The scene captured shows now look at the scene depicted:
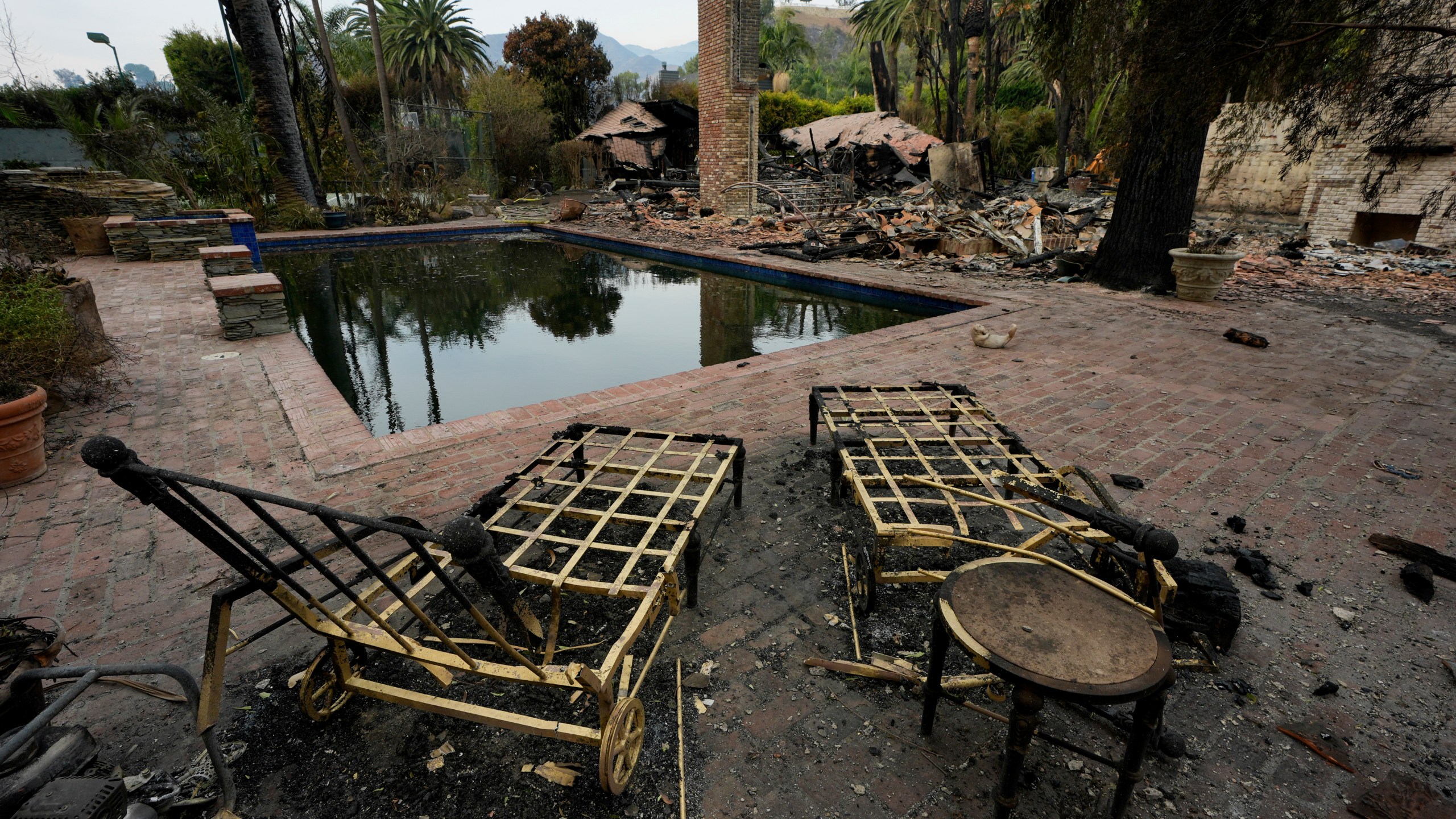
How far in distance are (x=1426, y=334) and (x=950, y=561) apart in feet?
23.4

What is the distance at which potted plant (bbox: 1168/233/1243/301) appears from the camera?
7.43 meters

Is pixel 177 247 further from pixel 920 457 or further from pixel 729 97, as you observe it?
pixel 920 457

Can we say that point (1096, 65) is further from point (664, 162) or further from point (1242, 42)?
point (664, 162)

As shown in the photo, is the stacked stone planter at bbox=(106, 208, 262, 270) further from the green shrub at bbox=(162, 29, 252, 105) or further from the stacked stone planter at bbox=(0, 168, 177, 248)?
the green shrub at bbox=(162, 29, 252, 105)

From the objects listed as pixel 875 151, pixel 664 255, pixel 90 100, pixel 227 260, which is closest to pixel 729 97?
pixel 664 255

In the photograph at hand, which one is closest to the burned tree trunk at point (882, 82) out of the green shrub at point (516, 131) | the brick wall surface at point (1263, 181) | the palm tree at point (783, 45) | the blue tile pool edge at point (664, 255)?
the green shrub at point (516, 131)

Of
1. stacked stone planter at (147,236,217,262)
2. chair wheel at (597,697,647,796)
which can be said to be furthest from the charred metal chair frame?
stacked stone planter at (147,236,217,262)

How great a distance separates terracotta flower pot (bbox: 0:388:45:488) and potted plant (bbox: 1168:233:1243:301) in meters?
10.3

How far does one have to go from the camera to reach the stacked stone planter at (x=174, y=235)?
33.9 ft

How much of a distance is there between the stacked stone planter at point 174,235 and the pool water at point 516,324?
2.70 ft

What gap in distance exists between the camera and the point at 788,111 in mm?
29047

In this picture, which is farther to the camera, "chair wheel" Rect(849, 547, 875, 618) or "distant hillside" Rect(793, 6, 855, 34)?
"distant hillside" Rect(793, 6, 855, 34)

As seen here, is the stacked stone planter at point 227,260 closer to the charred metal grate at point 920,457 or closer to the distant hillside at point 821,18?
the charred metal grate at point 920,457

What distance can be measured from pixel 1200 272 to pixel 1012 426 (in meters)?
5.29
